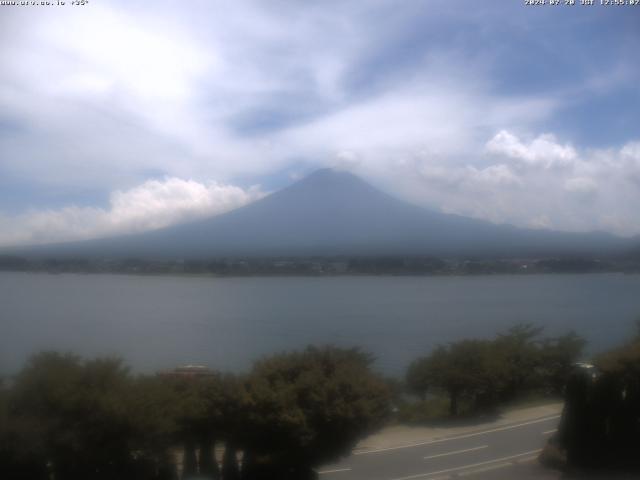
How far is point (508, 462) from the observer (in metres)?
7.89

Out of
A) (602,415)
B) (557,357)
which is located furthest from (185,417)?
(557,357)

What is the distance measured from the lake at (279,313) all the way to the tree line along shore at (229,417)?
0.79m

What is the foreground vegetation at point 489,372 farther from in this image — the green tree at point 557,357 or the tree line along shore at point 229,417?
the tree line along shore at point 229,417

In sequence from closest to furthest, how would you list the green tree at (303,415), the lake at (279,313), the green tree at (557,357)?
1. the green tree at (303,415)
2. the lake at (279,313)
3. the green tree at (557,357)

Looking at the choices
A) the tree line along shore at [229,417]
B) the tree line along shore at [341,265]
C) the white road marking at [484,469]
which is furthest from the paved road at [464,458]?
the tree line along shore at [341,265]

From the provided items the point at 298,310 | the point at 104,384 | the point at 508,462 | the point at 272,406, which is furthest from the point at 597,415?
the point at 298,310

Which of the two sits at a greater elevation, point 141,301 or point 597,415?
point 141,301

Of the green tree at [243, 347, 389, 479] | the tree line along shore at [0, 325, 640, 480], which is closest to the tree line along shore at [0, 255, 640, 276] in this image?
the tree line along shore at [0, 325, 640, 480]

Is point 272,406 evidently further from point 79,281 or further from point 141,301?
point 141,301

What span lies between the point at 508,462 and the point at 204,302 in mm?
14329

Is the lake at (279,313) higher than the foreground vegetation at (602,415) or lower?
higher

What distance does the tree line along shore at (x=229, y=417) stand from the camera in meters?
5.89

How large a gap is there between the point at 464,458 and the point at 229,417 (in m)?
3.38

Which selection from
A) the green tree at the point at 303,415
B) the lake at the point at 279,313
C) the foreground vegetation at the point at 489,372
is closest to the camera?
the green tree at the point at 303,415
